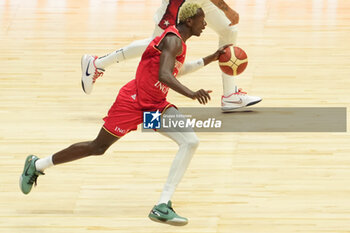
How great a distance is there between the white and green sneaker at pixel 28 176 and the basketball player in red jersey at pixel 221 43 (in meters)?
2.05

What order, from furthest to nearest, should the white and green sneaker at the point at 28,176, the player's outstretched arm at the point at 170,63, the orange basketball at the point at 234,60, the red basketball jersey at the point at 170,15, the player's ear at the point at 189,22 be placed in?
the red basketball jersey at the point at 170,15 < the orange basketball at the point at 234,60 < the white and green sneaker at the point at 28,176 < the player's ear at the point at 189,22 < the player's outstretched arm at the point at 170,63

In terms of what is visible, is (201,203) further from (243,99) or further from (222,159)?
(243,99)

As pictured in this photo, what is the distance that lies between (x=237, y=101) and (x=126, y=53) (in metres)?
1.10

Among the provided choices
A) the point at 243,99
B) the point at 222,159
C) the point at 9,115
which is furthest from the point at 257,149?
the point at 9,115

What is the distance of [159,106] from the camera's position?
712cm

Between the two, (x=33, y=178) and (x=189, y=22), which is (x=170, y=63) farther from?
(x=33, y=178)

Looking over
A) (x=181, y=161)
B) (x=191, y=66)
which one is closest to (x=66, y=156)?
(x=181, y=161)

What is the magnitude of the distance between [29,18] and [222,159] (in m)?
4.88

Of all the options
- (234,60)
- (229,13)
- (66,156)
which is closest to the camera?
(66,156)

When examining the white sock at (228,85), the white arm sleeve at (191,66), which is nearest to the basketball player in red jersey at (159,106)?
the white arm sleeve at (191,66)

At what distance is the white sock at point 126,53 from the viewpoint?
9148mm

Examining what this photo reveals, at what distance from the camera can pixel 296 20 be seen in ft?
39.4

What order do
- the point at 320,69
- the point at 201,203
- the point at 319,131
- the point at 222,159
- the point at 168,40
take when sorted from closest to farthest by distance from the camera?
the point at 168,40, the point at 201,203, the point at 222,159, the point at 319,131, the point at 320,69

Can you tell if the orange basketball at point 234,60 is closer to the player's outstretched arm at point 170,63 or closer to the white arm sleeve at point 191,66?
the white arm sleeve at point 191,66
